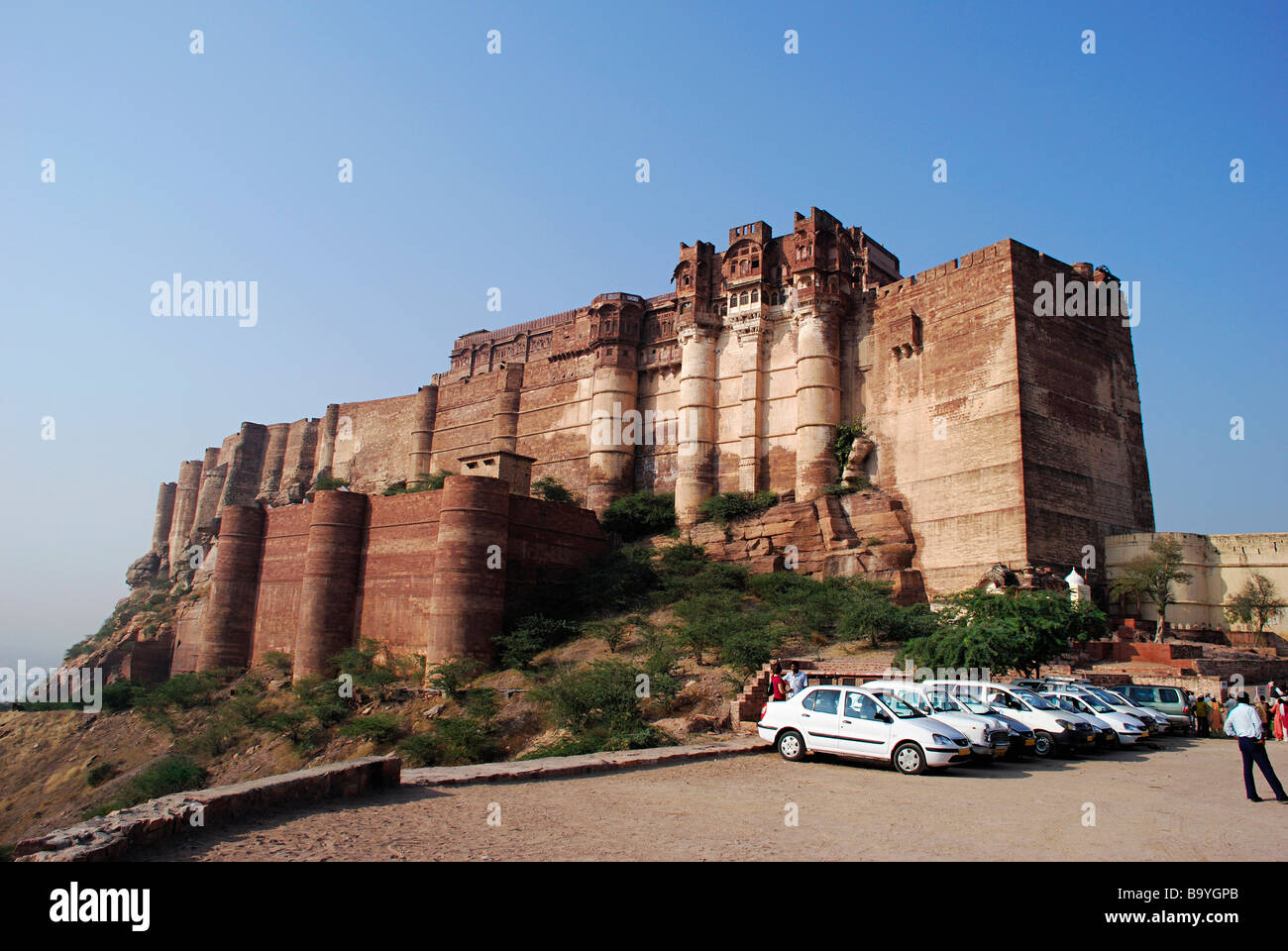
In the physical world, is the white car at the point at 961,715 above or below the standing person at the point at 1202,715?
above

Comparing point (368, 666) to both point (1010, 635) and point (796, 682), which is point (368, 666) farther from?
point (1010, 635)

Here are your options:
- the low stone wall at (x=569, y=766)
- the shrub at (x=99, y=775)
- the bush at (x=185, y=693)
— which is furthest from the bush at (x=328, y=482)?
the low stone wall at (x=569, y=766)

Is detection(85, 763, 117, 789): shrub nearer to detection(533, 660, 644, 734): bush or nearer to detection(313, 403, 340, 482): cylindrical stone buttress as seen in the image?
detection(533, 660, 644, 734): bush

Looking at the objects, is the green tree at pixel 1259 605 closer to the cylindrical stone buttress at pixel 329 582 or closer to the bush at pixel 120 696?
the cylindrical stone buttress at pixel 329 582

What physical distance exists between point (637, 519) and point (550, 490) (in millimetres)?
4315

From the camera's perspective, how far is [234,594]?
33000 mm

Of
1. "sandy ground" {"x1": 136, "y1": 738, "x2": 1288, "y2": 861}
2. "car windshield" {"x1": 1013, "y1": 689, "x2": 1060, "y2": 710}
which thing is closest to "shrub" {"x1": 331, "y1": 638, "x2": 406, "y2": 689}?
"sandy ground" {"x1": 136, "y1": 738, "x2": 1288, "y2": 861}

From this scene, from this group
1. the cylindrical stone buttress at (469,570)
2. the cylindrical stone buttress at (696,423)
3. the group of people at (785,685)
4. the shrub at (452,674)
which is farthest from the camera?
the cylindrical stone buttress at (696,423)

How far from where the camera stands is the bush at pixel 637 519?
34438 millimetres

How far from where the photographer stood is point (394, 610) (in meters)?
28.2

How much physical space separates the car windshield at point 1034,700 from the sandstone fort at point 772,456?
13173 mm
